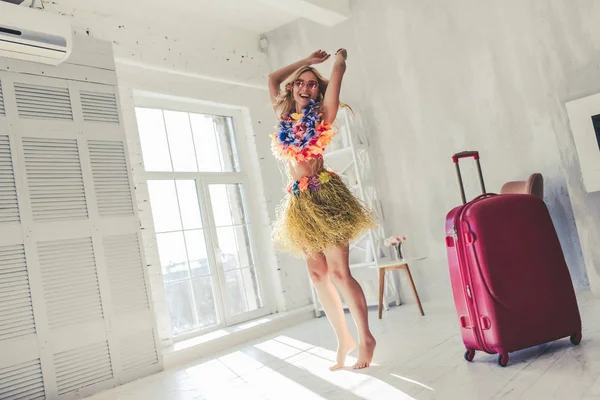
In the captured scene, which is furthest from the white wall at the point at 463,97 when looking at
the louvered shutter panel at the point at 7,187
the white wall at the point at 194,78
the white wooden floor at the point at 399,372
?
the louvered shutter panel at the point at 7,187

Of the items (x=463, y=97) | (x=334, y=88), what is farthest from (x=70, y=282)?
(x=463, y=97)

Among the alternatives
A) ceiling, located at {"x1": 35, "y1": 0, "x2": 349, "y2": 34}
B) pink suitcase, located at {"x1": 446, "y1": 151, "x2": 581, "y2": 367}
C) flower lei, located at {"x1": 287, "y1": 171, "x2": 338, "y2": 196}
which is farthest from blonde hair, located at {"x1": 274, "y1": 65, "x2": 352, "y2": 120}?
ceiling, located at {"x1": 35, "y1": 0, "x2": 349, "y2": 34}

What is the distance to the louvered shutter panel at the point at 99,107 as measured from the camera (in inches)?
161

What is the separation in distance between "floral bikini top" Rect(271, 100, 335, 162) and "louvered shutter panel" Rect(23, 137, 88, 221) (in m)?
1.66

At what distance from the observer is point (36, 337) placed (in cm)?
353

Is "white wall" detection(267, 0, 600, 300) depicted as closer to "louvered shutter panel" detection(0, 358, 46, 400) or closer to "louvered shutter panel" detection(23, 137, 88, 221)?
"louvered shutter panel" detection(23, 137, 88, 221)

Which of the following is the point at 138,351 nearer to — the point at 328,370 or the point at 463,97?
the point at 328,370

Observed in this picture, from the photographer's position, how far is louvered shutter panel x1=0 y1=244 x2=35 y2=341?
3.44 meters

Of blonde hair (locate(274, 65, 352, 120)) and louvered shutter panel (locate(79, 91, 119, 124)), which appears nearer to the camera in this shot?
blonde hair (locate(274, 65, 352, 120))

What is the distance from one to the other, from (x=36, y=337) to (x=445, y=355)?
2461 millimetres

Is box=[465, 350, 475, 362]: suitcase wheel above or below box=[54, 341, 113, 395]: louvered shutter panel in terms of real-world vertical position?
below

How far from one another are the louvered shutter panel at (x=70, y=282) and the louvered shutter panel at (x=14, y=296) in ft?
0.38

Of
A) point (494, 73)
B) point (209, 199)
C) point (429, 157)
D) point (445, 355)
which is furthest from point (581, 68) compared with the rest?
point (209, 199)

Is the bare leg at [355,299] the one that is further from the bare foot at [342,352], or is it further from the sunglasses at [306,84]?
the sunglasses at [306,84]
